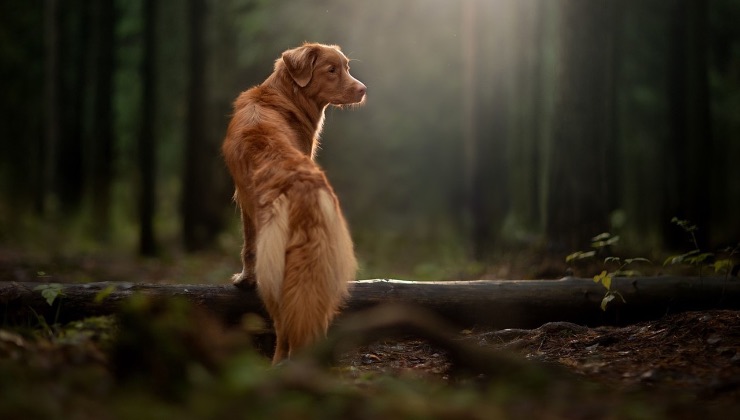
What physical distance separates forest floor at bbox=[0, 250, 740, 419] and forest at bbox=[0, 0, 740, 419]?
0.06ft

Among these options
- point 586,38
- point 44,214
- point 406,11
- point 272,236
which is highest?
point 406,11

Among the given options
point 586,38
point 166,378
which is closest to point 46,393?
point 166,378

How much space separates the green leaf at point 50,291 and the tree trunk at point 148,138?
8408 millimetres

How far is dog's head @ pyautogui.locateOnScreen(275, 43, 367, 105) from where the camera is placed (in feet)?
21.3

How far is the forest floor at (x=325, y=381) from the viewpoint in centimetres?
308

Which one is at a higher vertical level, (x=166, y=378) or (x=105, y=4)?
(x=105, y=4)

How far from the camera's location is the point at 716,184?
17.8 metres

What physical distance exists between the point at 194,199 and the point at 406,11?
23.1 feet

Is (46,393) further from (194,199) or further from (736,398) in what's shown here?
(194,199)

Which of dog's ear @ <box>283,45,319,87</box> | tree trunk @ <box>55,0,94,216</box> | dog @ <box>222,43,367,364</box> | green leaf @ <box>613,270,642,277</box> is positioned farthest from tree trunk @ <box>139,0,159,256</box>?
green leaf @ <box>613,270,642,277</box>

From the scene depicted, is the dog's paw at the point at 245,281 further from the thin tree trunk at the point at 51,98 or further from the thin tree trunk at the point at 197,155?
the thin tree trunk at the point at 51,98

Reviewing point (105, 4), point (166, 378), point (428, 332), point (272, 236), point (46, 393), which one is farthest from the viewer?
point (105, 4)

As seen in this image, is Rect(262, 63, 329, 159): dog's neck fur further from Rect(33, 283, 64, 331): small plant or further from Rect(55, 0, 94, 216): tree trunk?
Rect(55, 0, 94, 216): tree trunk

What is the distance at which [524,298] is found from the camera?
239 inches
